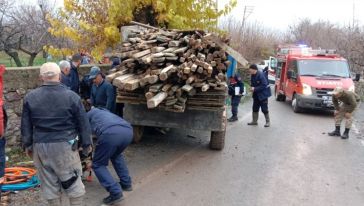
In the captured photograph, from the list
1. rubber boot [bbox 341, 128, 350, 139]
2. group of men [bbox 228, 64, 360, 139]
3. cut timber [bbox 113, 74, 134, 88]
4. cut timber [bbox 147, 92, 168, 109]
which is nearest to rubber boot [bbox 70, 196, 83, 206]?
cut timber [bbox 147, 92, 168, 109]

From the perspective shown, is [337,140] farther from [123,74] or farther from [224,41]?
[123,74]

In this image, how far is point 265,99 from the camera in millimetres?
11859

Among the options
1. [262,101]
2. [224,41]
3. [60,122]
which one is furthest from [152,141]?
[60,122]

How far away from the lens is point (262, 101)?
11.9 meters

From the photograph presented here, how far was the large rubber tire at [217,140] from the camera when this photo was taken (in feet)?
28.6

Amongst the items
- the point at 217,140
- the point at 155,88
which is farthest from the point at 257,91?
the point at 155,88

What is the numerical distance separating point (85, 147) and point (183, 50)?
140 inches

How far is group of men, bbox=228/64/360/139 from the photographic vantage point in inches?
430

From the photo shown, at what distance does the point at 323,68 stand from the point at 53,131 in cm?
1303

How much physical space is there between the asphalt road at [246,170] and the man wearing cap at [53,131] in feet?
2.92

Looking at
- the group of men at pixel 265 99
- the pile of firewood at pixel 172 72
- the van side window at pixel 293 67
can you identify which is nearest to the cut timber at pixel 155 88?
the pile of firewood at pixel 172 72

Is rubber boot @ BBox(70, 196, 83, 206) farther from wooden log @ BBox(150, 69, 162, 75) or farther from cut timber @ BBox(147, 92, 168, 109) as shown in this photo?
wooden log @ BBox(150, 69, 162, 75)

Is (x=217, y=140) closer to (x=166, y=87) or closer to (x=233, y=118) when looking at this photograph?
(x=166, y=87)

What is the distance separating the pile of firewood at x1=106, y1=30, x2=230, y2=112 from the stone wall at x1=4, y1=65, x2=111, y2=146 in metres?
1.47
